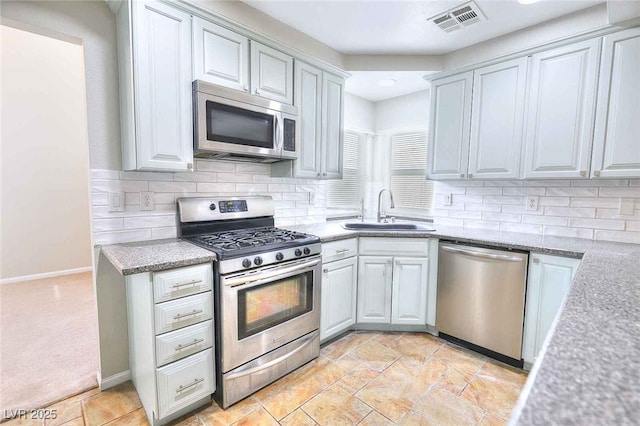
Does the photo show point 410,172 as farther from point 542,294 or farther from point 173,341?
point 173,341

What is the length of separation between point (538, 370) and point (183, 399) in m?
1.76

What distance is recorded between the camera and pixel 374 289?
2.70 metres

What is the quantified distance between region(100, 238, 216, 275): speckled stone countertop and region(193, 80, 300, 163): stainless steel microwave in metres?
0.64

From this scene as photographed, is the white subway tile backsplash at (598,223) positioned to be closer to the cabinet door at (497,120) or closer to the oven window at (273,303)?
the cabinet door at (497,120)

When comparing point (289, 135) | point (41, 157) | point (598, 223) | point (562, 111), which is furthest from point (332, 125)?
point (41, 157)

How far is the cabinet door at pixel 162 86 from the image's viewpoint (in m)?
1.76

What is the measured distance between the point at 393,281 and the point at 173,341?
1754mm

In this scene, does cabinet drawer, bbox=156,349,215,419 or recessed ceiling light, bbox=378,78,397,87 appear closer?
cabinet drawer, bbox=156,349,215,419

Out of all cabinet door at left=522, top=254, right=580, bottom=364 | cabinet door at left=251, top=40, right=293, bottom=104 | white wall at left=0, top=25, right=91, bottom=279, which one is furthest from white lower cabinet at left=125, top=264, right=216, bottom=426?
white wall at left=0, top=25, right=91, bottom=279

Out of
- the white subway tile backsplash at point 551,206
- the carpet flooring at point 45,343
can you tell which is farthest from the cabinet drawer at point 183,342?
the white subway tile backsplash at point 551,206

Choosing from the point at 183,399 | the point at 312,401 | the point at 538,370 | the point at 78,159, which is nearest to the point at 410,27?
the point at 538,370

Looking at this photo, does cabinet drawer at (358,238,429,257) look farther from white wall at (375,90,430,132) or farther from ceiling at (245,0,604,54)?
ceiling at (245,0,604,54)

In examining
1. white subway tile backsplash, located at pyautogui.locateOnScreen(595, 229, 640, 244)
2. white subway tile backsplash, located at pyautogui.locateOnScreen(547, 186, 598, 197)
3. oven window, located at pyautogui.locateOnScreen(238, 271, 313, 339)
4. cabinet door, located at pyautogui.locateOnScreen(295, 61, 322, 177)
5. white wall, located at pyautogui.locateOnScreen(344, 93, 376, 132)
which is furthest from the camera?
white wall, located at pyautogui.locateOnScreen(344, 93, 376, 132)

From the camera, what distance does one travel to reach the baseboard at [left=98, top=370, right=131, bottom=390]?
1.97 m
